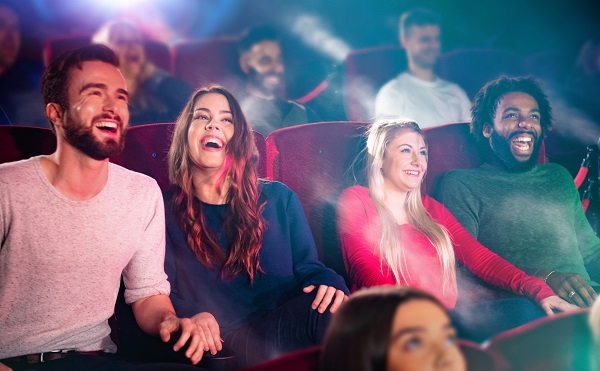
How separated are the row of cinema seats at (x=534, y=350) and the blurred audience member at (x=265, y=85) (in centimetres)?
97

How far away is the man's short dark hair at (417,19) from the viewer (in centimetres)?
231

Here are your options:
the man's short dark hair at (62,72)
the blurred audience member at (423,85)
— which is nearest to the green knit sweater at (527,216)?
the blurred audience member at (423,85)

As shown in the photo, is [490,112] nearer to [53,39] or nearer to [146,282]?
[146,282]

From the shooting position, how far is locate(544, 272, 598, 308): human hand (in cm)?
216

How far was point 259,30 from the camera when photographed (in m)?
2.13

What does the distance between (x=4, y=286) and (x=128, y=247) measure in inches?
14.0

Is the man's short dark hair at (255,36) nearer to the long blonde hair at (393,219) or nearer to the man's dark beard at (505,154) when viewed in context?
the long blonde hair at (393,219)

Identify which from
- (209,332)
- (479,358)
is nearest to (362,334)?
(479,358)

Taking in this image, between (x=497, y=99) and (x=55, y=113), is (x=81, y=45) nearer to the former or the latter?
(x=55, y=113)

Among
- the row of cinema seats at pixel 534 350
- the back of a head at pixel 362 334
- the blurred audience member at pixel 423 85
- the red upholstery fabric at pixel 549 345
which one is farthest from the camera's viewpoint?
the blurred audience member at pixel 423 85

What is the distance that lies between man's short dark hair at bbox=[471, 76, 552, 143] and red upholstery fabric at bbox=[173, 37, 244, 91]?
99 cm

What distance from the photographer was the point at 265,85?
7.00 ft

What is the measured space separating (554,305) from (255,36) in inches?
58.5

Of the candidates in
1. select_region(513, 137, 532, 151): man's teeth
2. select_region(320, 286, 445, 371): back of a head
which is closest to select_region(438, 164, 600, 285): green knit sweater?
select_region(513, 137, 532, 151): man's teeth
